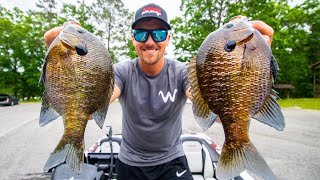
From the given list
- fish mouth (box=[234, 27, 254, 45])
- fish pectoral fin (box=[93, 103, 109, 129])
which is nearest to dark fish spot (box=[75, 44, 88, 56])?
fish pectoral fin (box=[93, 103, 109, 129])

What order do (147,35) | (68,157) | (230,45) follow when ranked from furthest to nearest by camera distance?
(147,35), (68,157), (230,45)

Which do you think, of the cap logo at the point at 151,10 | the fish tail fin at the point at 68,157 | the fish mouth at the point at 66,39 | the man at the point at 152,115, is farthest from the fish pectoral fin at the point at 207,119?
the cap logo at the point at 151,10

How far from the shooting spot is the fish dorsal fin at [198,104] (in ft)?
6.77

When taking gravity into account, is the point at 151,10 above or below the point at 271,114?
above

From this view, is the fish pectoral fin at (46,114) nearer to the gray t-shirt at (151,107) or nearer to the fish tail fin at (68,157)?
the fish tail fin at (68,157)

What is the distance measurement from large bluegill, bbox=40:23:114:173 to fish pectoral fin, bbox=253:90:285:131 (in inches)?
38.9

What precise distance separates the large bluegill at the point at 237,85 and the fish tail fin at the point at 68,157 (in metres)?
0.84

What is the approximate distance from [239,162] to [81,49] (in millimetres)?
1174

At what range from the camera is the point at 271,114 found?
207 centimetres

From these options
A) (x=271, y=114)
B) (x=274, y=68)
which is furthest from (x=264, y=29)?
(x=271, y=114)

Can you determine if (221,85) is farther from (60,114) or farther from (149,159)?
(149,159)

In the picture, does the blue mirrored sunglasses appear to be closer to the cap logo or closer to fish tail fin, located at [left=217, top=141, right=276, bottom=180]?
the cap logo

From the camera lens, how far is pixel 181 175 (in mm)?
3475

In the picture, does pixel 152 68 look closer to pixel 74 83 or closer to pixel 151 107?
pixel 151 107
